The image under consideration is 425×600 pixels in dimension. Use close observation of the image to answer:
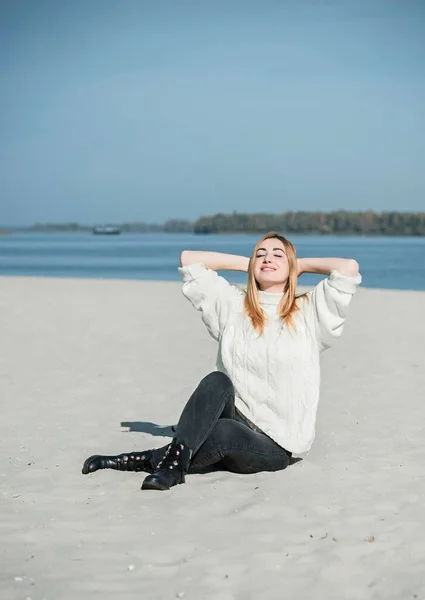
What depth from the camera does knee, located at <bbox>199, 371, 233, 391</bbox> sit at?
5004 mm

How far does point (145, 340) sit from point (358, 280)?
24.9ft

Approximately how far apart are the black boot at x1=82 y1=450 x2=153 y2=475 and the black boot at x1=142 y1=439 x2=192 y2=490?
342mm

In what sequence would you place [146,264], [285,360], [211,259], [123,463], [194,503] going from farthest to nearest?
1. [146,264]
2. [211,259]
3. [123,463]
4. [285,360]
5. [194,503]

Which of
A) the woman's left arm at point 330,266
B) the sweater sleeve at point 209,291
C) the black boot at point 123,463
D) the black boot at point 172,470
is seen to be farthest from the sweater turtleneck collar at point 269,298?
the black boot at point 123,463

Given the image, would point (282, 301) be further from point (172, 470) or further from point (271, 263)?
point (172, 470)

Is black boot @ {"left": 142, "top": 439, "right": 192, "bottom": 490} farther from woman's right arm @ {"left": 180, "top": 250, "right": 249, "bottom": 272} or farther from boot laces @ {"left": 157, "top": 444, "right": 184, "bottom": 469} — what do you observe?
woman's right arm @ {"left": 180, "top": 250, "right": 249, "bottom": 272}

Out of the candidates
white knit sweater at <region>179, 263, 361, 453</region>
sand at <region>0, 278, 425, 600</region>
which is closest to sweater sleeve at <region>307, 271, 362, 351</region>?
white knit sweater at <region>179, 263, 361, 453</region>

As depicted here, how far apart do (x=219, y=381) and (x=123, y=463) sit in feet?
2.79

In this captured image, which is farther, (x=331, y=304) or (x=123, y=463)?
(x=123, y=463)

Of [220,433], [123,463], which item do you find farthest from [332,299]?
[123,463]

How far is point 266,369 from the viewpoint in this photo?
515 centimetres

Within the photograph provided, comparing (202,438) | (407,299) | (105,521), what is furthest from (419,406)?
(407,299)

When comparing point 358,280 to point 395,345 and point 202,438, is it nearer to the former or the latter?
point 202,438

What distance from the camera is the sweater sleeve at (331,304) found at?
512 centimetres
